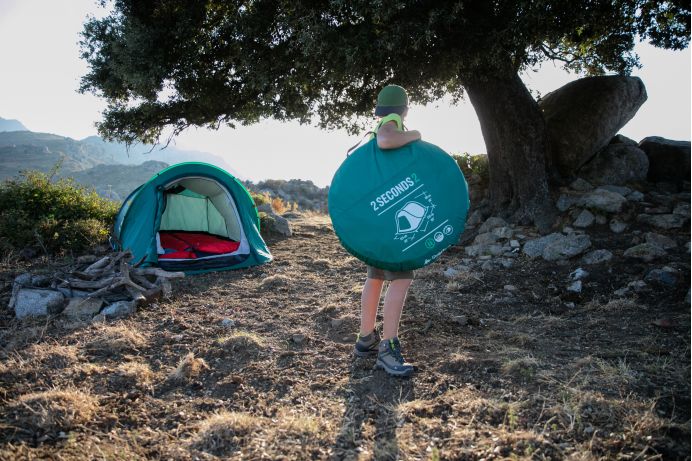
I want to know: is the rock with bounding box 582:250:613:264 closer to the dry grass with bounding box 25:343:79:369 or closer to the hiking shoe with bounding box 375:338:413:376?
the hiking shoe with bounding box 375:338:413:376

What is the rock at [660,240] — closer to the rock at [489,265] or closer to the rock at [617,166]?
the rock at [489,265]

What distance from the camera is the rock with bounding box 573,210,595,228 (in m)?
7.21

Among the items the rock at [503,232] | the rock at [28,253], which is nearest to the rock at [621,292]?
the rock at [503,232]

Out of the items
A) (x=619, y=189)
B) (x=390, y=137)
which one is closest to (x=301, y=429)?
(x=390, y=137)

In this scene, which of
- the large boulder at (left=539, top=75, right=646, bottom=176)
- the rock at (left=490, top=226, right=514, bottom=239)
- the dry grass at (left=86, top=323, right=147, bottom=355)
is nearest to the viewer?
the dry grass at (left=86, top=323, right=147, bottom=355)

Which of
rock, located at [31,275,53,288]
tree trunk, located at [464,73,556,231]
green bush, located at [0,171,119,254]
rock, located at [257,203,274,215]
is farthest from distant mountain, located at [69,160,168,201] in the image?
tree trunk, located at [464,73,556,231]

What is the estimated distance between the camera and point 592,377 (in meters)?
3.18

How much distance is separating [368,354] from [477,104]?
19.5 ft

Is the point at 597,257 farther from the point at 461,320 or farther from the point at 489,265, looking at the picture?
the point at 461,320

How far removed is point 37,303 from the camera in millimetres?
5379

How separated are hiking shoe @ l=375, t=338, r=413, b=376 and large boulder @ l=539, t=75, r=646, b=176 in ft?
20.6

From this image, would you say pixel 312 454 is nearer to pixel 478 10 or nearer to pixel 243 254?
pixel 243 254

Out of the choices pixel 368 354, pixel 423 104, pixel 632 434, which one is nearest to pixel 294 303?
pixel 368 354

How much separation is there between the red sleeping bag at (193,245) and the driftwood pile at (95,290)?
851 millimetres
